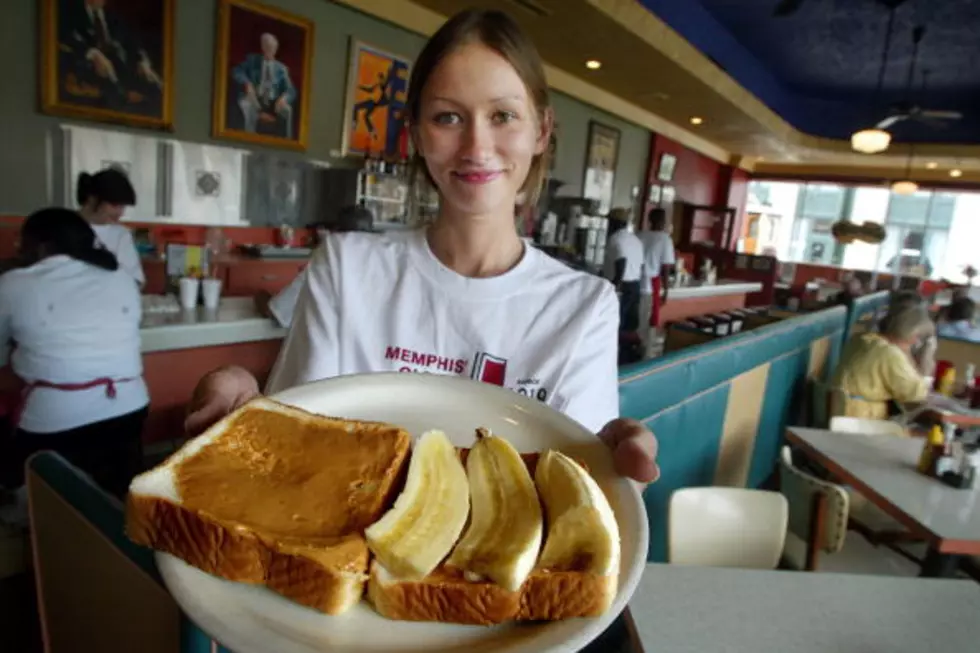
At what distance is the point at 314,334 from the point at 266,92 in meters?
5.26

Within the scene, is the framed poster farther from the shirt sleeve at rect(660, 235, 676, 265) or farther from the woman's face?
A: the woman's face

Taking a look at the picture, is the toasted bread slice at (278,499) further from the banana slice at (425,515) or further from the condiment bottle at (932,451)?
the condiment bottle at (932,451)

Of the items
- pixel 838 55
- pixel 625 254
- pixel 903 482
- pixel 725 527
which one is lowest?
pixel 725 527

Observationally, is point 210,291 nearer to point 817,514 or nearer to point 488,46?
→ point 488,46

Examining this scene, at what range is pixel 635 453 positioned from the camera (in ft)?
2.84

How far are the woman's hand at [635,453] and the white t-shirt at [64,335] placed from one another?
103 inches

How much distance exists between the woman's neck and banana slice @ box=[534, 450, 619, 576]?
0.49 m

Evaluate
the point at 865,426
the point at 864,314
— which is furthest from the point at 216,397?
the point at 864,314

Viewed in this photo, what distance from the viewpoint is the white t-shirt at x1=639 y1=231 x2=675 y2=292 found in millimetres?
7910

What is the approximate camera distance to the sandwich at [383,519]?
71 centimetres

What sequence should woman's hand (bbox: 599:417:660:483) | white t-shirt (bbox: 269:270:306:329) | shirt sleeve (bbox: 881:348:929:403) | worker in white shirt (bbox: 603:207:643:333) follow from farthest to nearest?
worker in white shirt (bbox: 603:207:643:333), shirt sleeve (bbox: 881:348:929:403), white t-shirt (bbox: 269:270:306:329), woman's hand (bbox: 599:417:660:483)

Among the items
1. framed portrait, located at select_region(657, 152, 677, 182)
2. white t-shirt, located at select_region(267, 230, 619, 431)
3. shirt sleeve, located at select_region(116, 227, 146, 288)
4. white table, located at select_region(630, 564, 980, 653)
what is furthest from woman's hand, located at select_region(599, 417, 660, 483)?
framed portrait, located at select_region(657, 152, 677, 182)

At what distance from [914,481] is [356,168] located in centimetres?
540

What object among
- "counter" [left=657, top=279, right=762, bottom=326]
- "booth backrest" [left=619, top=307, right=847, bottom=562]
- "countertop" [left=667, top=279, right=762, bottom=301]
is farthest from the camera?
"counter" [left=657, top=279, right=762, bottom=326]
